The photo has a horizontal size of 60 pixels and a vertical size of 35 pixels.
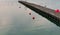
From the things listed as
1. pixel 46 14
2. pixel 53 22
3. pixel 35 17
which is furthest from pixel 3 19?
pixel 53 22

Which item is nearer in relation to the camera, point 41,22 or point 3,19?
point 41,22

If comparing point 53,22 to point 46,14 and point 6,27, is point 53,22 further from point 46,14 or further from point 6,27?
point 6,27

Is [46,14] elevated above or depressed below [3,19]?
above

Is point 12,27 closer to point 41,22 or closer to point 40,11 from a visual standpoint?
point 41,22

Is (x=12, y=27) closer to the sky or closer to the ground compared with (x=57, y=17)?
closer to the ground

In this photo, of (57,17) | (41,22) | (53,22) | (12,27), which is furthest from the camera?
(41,22)

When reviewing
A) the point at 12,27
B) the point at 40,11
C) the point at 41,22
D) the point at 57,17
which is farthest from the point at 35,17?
the point at 57,17

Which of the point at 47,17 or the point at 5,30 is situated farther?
the point at 47,17

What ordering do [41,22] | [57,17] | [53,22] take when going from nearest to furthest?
1. [57,17]
2. [53,22]
3. [41,22]

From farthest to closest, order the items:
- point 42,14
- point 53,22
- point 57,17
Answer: point 42,14, point 53,22, point 57,17
